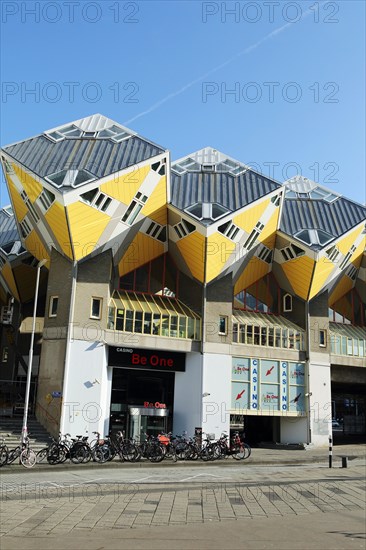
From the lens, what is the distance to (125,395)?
3288 centimetres

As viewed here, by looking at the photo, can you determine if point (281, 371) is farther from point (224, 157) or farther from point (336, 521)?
point (336, 521)

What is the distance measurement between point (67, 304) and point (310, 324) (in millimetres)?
17080

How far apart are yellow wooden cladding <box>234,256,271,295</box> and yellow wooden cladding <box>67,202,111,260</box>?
37.3 feet

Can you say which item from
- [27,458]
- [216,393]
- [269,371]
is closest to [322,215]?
[269,371]

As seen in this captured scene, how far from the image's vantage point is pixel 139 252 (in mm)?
34188

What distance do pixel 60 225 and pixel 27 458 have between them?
1275 centimetres

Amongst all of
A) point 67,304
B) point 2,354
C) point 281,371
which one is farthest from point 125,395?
point 2,354

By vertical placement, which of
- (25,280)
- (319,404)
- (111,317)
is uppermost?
(25,280)

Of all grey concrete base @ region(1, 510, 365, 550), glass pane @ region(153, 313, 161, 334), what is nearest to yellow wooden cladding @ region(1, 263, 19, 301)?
glass pane @ region(153, 313, 161, 334)

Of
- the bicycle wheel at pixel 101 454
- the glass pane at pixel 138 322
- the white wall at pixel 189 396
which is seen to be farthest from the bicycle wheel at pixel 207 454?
the glass pane at pixel 138 322

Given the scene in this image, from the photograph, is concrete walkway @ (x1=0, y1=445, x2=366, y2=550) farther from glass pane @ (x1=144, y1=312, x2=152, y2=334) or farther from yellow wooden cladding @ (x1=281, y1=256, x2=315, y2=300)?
yellow wooden cladding @ (x1=281, y1=256, x2=315, y2=300)

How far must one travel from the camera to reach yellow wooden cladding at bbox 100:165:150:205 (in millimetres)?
29141

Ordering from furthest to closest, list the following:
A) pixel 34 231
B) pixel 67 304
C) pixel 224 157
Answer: pixel 224 157 < pixel 34 231 < pixel 67 304

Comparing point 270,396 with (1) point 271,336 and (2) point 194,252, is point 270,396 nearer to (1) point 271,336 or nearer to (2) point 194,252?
(1) point 271,336
